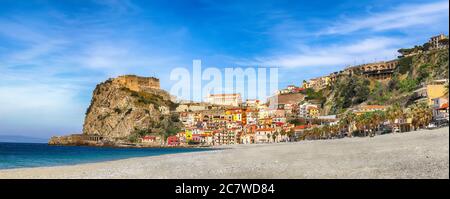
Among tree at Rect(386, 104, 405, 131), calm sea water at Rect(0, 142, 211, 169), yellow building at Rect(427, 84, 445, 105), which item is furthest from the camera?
yellow building at Rect(427, 84, 445, 105)

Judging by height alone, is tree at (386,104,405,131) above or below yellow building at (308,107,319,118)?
below

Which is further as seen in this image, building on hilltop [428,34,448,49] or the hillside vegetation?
building on hilltop [428,34,448,49]

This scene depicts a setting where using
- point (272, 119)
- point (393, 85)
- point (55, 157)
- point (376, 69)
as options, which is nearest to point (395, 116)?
point (393, 85)

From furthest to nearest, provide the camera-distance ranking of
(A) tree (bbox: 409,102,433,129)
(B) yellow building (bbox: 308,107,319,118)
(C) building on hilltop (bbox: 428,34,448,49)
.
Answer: (B) yellow building (bbox: 308,107,319,118) → (C) building on hilltop (bbox: 428,34,448,49) → (A) tree (bbox: 409,102,433,129)


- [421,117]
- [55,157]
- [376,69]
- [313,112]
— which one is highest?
[376,69]

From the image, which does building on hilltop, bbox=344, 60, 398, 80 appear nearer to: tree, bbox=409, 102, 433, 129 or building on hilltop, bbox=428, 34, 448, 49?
building on hilltop, bbox=428, 34, 448, 49

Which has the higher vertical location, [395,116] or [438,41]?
[438,41]

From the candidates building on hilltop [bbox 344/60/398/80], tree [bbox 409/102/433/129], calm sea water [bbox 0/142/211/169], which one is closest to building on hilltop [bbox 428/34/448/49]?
building on hilltop [bbox 344/60/398/80]

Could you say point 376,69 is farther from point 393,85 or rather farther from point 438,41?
point 393,85

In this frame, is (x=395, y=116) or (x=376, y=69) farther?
(x=376, y=69)

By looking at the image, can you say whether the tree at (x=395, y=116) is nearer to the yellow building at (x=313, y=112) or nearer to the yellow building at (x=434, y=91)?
the yellow building at (x=434, y=91)

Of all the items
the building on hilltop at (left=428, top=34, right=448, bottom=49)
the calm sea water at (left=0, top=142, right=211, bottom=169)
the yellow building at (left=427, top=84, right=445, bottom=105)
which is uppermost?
the building on hilltop at (left=428, top=34, right=448, bottom=49)
